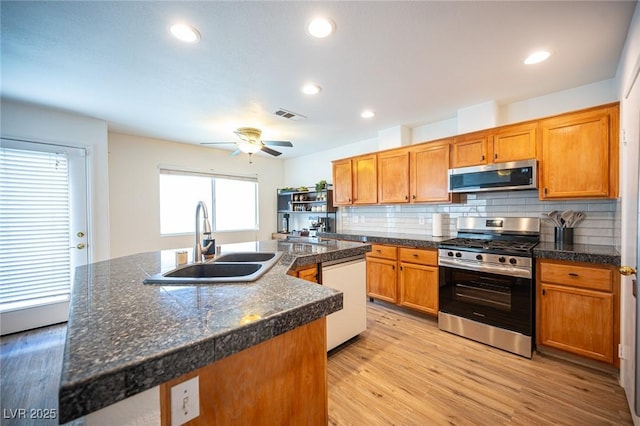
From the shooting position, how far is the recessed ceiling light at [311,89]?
8.31 ft

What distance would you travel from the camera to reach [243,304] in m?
0.98

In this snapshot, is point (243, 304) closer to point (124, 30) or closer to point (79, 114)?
point (124, 30)

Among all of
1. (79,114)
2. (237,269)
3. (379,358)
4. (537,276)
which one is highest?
(79,114)

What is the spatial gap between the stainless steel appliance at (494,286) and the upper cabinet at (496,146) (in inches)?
28.3

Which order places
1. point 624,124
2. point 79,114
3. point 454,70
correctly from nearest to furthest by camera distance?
point 624,124, point 454,70, point 79,114

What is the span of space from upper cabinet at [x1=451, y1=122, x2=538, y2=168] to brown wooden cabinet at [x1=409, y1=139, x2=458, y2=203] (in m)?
0.13

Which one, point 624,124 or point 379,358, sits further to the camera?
point 379,358

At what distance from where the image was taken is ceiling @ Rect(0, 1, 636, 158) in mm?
1590

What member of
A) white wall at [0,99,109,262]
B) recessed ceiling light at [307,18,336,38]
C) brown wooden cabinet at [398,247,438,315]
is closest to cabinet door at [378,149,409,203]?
brown wooden cabinet at [398,247,438,315]

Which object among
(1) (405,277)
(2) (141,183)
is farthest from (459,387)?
(2) (141,183)

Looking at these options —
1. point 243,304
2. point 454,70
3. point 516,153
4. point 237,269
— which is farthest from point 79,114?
point 516,153

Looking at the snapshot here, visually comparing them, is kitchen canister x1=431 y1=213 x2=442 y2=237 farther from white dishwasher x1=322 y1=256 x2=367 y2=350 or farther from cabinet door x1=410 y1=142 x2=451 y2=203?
white dishwasher x1=322 y1=256 x2=367 y2=350

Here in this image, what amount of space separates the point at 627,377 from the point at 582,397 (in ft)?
1.00

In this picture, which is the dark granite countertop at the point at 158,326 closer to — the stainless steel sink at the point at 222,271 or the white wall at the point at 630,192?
the stainless steel sink at the point at 222,271
